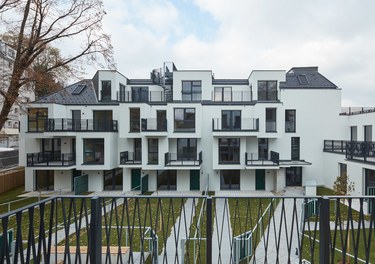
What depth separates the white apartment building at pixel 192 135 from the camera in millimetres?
16766

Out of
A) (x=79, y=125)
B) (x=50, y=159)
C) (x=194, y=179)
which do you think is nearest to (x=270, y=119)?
(x=194, y=179)

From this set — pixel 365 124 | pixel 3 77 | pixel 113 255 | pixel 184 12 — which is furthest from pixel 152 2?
pixel 365 124

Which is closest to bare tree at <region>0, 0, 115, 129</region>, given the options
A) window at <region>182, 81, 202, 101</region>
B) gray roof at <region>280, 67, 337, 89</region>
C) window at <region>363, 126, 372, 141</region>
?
window at <region>182, 81, 202, 101</region>

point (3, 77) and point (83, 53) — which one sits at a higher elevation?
point (83, 53)

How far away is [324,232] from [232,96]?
16.4 meters

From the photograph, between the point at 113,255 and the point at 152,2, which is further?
the point at 152,2

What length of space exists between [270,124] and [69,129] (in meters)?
13.8

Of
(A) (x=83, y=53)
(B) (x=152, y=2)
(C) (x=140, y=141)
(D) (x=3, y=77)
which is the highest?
(B) (x=152, y=2)

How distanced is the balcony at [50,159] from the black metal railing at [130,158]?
3.34m

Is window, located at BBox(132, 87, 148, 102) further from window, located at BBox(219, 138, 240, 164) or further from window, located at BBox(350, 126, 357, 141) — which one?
window, located at BBox(350, 126, 357, 141)

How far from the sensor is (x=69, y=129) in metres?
17.2

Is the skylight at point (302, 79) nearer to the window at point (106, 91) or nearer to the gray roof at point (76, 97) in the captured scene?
the window at point (106, 91)

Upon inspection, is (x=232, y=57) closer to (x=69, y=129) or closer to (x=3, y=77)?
(x=69, y=129)

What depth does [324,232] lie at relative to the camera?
10.0ft
